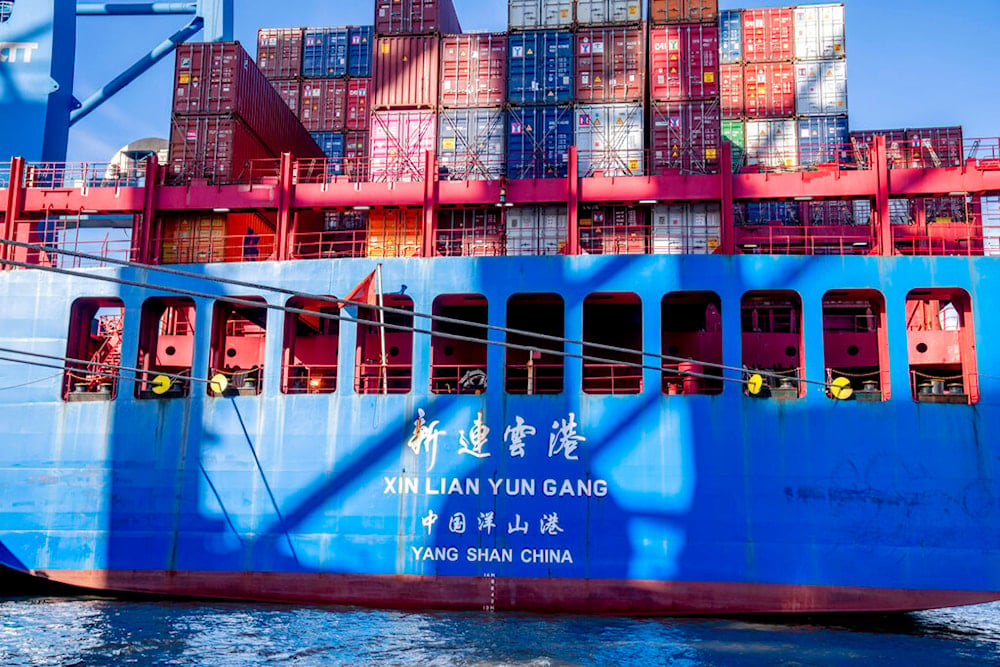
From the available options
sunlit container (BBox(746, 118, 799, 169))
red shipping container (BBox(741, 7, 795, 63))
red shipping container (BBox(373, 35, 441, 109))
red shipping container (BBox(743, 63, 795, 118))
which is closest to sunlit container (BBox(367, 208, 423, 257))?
red shipping container (BBox(373, 35, 441, 109))

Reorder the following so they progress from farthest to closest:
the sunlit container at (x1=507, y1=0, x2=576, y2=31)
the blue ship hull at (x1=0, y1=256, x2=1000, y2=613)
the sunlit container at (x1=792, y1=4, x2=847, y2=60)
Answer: the sunlit container at (x1=792, y1=4, x2=847, y2=60)
the sunlit container at (x1=507, y1=0, x2=576, y2=31)
the blue ship hull at (x1=0, y1=256, x2=1000, y2=613)

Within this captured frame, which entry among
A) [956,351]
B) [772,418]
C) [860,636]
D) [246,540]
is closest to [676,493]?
[772,418]

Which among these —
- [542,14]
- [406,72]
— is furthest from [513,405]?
[542,14]

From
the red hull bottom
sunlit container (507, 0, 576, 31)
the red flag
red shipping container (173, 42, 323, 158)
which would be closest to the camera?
the red hull bottom

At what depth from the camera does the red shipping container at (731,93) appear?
30.0 metres

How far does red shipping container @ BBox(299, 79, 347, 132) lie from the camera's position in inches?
1331

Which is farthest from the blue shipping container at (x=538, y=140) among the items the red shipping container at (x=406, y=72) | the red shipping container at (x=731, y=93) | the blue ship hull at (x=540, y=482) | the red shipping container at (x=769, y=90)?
Answer: the red shipping container at (x=769, y=90)

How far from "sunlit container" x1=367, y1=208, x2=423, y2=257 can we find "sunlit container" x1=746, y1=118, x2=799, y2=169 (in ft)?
45.1

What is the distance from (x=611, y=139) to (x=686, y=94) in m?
2.72

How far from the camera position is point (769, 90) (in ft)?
99.7

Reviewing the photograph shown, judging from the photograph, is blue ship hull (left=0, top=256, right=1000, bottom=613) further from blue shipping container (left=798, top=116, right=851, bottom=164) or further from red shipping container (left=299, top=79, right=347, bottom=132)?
red shipping container (left=299, top=79, right=347, bottom=132)

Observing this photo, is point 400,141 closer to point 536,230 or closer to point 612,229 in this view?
point 536,230

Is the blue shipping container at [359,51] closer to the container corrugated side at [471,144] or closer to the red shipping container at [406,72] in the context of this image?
the red shipping container at [406,72]

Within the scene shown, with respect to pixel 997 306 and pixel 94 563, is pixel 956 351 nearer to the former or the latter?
pixel 997 306
